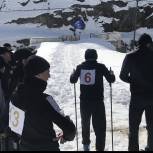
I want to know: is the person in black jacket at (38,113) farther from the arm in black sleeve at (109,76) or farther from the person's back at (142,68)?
the arm in black sleeve at (109,76)

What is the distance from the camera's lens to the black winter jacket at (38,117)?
5402 millimetres

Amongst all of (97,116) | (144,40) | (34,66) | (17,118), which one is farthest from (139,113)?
(34,66)

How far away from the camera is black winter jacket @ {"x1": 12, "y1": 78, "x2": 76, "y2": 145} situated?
540 cm

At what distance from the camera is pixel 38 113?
17.7ft

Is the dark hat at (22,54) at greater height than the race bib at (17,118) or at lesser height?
greater

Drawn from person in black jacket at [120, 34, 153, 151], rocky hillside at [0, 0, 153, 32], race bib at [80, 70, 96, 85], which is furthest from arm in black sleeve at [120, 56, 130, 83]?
rocky hillside at [0, 0, 153, 32]

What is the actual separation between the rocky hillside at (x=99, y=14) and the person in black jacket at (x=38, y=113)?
65485 mm

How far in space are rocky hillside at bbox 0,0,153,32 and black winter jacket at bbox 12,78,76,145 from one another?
6551 centimetres

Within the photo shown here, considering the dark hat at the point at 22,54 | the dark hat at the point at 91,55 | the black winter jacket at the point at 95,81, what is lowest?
the black winter jacket at the point at 95,81

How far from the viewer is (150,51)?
8.23 metres

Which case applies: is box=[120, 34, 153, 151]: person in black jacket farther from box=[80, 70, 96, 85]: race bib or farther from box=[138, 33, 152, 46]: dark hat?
box=[80, 70, 96, 85]: race bib

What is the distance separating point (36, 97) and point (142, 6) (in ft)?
226

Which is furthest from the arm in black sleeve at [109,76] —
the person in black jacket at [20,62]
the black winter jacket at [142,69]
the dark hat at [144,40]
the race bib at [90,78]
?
the person in black jacket at [20,62]

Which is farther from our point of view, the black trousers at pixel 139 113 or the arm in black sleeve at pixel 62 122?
the black trousers at pixel 139 113
